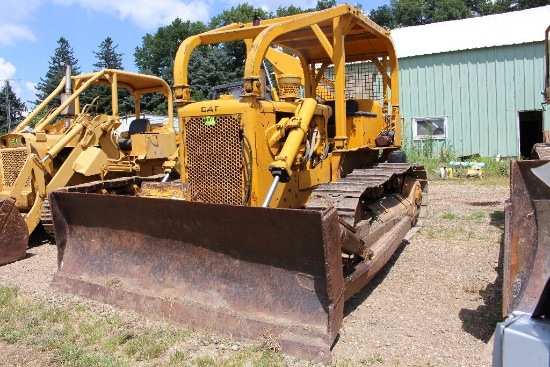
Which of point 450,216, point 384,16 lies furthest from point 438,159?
point 384,16

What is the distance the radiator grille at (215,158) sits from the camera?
16.7ft

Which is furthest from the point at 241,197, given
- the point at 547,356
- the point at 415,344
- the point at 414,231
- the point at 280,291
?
the point at 547,356

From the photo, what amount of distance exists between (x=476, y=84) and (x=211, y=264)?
14.2 metres

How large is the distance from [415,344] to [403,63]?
1484cm

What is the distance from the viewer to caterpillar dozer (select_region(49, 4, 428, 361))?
392 centimetres

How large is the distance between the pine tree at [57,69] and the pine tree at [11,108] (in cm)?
264

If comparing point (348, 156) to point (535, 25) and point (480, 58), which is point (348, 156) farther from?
point (535, 25)

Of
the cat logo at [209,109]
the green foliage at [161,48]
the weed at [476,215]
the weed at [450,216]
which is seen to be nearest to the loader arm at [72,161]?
the cat logo at [209,109]

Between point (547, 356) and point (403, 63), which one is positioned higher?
point (403, 63)

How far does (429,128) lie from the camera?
17.2 metres

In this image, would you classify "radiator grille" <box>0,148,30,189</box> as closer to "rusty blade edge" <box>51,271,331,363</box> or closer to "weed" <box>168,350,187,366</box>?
"rusty blade edge" <box>51,271,331,363</box>

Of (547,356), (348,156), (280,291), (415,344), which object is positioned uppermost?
(348,156)

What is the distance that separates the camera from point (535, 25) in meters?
16.2

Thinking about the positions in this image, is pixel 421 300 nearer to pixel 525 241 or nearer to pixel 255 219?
pixel 525 241
